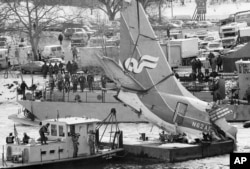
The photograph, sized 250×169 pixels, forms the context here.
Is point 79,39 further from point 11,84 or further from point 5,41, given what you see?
point 11,84

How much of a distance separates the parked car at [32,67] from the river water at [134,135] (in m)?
5.83

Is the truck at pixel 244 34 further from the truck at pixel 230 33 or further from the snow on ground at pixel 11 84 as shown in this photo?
the snow on ground at pixel 11 84

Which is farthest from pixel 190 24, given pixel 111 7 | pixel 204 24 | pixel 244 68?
pixel 244 68

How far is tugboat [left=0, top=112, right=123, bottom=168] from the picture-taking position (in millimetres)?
51781

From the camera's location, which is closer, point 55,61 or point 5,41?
point 55,61

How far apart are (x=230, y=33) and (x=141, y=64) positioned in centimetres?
4054

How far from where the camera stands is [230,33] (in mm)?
99312

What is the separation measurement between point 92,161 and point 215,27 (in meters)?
57.9

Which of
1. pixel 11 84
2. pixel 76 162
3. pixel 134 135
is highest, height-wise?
pixel 11 84

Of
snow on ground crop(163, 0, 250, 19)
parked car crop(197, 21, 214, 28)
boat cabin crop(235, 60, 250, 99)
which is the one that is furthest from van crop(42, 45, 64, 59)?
snow on ground crop(163, 0, 250, 19)

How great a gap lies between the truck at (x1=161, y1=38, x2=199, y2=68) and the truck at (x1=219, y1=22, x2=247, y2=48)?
10175 millimetres

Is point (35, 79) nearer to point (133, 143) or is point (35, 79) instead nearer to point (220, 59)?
point (220, 59)

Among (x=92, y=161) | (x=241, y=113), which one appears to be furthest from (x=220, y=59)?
(x=92, y=161)

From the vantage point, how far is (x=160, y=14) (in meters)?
115
